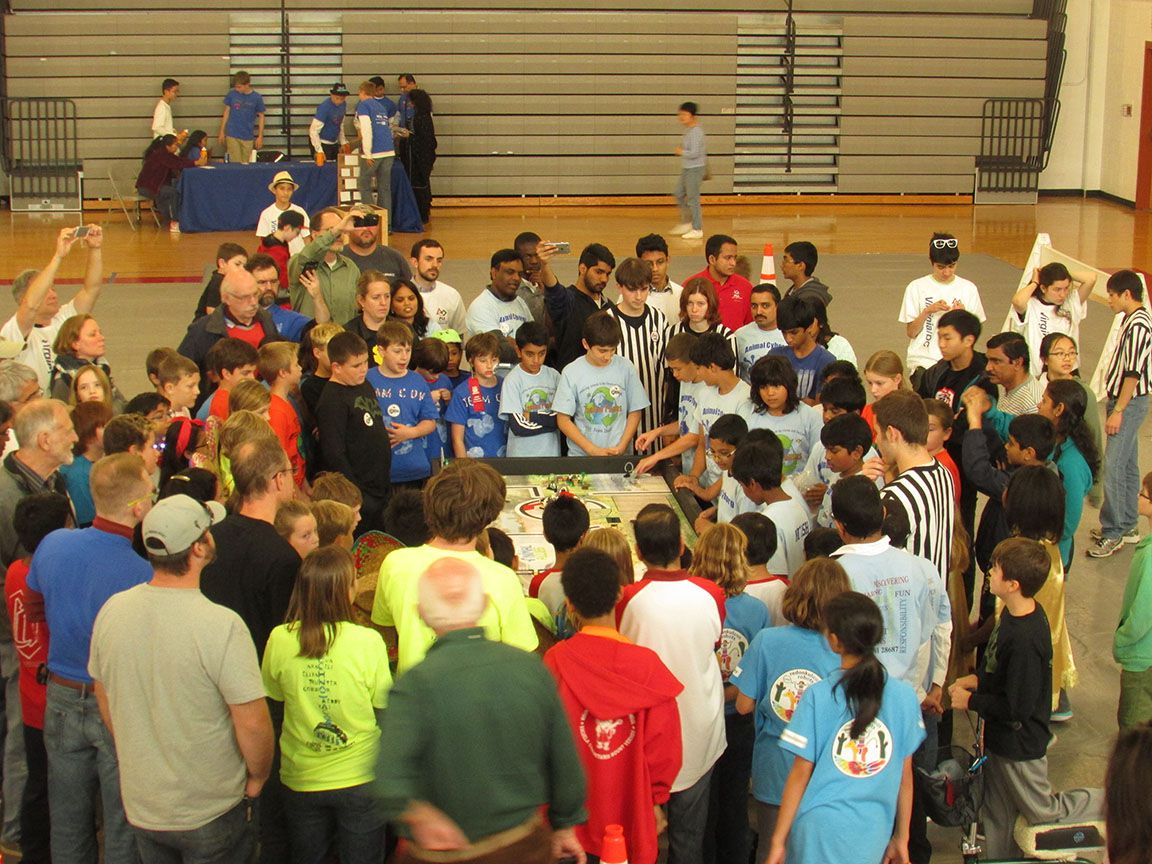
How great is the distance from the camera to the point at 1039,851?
14.3 ft

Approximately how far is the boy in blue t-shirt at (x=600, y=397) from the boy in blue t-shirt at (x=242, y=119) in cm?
1471

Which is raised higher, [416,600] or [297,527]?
[297,527]

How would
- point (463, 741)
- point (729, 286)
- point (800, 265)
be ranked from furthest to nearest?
point (729, 286)
point (800, 265)
point (463, 741)

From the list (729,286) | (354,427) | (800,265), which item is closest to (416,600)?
(354,427)

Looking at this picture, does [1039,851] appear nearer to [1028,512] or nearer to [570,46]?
[1028,512]

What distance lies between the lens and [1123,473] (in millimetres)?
8086

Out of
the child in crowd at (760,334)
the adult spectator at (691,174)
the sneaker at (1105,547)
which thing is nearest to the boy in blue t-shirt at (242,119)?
the adult spectator at (691,174)

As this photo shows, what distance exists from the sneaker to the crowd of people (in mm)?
1678

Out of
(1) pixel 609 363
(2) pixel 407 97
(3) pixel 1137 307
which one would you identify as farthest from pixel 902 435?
(2) pixel 407 97

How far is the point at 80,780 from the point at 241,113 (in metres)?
17.3

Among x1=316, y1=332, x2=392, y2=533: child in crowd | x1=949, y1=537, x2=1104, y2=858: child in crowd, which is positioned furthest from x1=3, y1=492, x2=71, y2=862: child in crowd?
x1=949, y1=537, x2=1104, y2=858: child in crowd

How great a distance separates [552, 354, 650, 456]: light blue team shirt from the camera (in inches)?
277

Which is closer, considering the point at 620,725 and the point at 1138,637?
the point at 620,725

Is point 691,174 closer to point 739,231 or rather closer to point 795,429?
point 739,231
